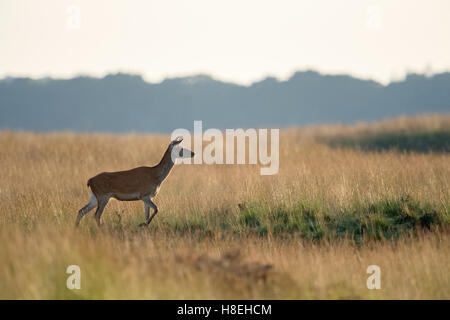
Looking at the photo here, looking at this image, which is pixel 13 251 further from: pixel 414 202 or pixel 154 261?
pixel 414 202

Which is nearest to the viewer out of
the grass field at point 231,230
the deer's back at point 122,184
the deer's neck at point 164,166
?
the grass field at point 231,230

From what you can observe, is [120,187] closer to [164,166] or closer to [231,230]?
[164,166]

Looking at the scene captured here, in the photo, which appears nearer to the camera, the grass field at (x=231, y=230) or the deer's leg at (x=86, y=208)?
the grass field at (x=231, y=230)

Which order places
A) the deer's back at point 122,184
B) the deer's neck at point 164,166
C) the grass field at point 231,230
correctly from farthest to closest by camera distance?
the deer's neck at point 164,166
the deer's back at point 122,184
the grass field at point 231,230

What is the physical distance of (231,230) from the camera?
32.0 ft

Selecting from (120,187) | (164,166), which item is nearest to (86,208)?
(120,187)

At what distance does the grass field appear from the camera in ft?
20.0

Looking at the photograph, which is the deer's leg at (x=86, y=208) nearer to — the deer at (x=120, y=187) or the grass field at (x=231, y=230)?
the deer at (x=120, y=187)

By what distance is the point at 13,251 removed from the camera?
21.1 ft

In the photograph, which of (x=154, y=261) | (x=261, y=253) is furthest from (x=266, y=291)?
(x=261, y=253)

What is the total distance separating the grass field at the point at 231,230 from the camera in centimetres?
610

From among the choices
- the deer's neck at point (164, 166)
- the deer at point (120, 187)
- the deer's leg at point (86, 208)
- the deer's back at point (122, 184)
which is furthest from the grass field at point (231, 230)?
the deer's neck at point (164, 166)

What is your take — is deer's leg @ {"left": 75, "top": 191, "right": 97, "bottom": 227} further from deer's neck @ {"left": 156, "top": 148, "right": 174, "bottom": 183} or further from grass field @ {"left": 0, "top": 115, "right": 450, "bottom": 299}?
deer's neck @ {"left": 156, "top": 148, "right": 174, "bottom": 183}

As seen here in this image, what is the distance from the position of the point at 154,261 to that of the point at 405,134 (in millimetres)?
21431
